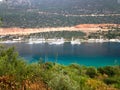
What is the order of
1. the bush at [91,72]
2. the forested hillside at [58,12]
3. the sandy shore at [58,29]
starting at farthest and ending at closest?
the forested hillside at [58,12]
the sandy shore at [58,29]
the bush at [91,72]

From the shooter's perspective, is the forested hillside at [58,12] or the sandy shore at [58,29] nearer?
the sandy shore at [58,29]

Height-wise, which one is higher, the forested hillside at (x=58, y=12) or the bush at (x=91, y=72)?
the bush at (x=91, y=72)

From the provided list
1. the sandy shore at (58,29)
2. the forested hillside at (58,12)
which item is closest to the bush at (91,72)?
the sandy shore at (58,29)

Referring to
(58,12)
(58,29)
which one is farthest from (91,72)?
(58,12)

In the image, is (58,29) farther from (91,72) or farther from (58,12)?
(91,72)

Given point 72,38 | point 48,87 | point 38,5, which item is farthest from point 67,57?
point 38,5

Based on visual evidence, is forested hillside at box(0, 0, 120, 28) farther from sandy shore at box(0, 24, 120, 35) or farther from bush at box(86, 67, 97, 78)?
bush at box(86, 67, 97, 78)

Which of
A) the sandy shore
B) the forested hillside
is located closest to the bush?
the sandy shore

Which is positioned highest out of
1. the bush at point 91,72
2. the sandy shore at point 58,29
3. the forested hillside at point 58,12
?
the bush at point 91,72

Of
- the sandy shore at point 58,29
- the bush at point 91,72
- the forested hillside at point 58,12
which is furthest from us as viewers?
the forested hillside at point 58,12

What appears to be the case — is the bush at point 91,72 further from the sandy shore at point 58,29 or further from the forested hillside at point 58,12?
the forested hillside at point 58,12

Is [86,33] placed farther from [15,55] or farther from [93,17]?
[15,55]
